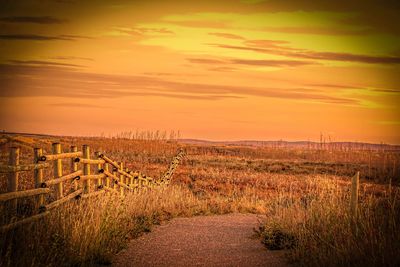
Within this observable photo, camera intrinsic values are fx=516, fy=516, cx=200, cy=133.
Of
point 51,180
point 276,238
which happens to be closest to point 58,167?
point 51,180

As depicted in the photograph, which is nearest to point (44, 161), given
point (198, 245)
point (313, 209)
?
point (198, 245)

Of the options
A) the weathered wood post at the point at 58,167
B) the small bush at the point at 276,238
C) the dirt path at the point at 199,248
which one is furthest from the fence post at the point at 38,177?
the small bush at the point at 276,238

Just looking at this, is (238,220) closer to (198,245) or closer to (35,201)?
(198,245)

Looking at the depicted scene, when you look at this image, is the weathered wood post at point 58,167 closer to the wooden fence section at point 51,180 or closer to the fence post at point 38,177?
the wooden fence section at point 51,180

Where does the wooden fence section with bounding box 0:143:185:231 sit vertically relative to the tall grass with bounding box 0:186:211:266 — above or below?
above

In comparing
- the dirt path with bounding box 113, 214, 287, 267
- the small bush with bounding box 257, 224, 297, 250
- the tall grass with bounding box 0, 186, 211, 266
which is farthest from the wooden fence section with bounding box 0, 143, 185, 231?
the small bush with bounding box 257, 224, 297, 250

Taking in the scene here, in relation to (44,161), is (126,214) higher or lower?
lower

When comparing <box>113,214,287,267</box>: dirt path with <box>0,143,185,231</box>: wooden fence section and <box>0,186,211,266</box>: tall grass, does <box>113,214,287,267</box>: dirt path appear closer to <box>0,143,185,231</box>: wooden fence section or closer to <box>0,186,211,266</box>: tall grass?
<box>0,186,211,266</box>: tall grass

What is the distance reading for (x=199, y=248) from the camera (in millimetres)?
11172

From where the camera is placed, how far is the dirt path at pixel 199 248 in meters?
9.75

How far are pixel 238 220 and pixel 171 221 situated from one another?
223 cm

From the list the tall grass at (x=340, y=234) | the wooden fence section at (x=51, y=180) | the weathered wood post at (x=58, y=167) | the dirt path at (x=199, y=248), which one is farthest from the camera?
the weathered wood post at (x=58, y=167)

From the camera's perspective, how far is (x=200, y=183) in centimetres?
3047

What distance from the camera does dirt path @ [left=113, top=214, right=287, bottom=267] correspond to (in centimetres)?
975
